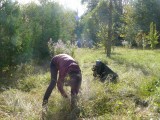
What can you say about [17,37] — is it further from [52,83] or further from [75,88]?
[75,88]

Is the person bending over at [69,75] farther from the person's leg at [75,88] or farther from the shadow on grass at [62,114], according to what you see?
the shadow on grass at [62,114]

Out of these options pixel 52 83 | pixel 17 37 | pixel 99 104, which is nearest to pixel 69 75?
pixel 52 83

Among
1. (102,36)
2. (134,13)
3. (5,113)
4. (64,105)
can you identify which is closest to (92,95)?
(64,105)

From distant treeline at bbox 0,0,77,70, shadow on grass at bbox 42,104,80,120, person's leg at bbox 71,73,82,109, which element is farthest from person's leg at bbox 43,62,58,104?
distant treeline at bbox 0,0,77,70

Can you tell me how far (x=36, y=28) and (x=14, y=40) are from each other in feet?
15.1

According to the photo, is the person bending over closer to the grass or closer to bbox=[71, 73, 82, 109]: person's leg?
bbox=[71, 73, 82, 109]: person's leg

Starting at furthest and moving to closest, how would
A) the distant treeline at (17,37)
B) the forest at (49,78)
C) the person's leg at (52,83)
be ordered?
the distant treeline at (17,37) → the person's leg at (52,83) → the forest at (49,78)

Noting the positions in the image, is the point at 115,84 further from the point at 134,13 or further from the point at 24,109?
the point at 134,13

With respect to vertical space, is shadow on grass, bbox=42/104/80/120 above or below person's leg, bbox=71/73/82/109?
below

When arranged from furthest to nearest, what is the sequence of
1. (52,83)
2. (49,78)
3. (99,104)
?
(49,78), (99,104), (52,83)

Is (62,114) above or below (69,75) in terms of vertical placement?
below

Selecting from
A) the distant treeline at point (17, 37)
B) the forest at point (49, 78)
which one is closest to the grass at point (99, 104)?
the forest at point (49, 78)

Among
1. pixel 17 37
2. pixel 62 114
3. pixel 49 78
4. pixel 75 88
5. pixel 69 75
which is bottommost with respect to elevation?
pixel 62 114

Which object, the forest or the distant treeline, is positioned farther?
the distant treeline
